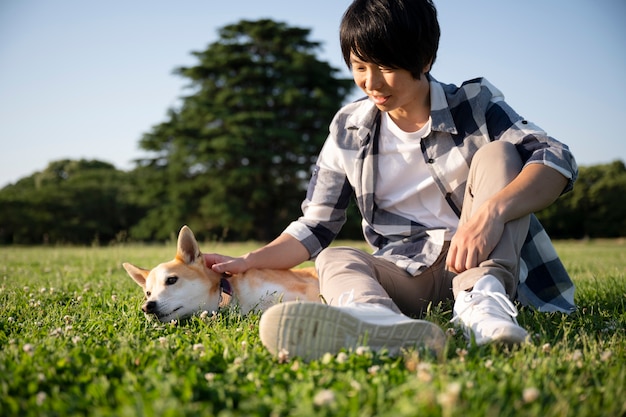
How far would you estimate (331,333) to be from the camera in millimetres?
2033

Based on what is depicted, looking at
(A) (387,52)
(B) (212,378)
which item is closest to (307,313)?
(B) (212,378)

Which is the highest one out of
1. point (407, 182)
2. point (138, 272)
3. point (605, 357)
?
point (407, 182)

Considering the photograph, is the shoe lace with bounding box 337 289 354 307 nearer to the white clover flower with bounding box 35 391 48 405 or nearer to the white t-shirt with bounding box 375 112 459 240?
the white t-shirt with bounding box 375 112 459 240

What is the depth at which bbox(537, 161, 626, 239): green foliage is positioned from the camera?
2819cm

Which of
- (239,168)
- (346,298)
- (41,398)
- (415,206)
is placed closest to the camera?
(41,398)

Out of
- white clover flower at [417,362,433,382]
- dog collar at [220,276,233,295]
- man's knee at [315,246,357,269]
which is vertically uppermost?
man's knee at [315,246,357,269]

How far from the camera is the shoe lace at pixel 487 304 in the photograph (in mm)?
2280

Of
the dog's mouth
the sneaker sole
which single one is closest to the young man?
the sneaker sole

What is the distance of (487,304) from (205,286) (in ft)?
5.84

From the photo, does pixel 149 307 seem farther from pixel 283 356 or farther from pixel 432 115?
pixel 432 115

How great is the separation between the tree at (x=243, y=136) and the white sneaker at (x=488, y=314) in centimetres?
2400

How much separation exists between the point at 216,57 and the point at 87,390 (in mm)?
28372

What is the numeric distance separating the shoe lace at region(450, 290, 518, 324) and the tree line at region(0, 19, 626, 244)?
2403 centimetres

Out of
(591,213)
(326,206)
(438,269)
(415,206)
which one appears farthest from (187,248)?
(591,213)
